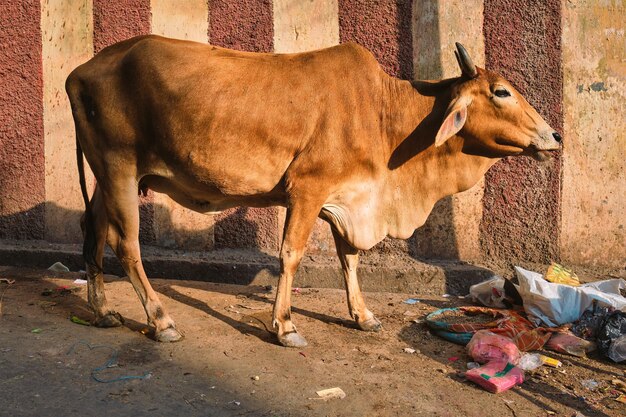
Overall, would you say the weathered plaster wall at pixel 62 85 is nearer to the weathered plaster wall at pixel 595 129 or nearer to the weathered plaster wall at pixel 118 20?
the weathered plaster wall at pixel 118 20

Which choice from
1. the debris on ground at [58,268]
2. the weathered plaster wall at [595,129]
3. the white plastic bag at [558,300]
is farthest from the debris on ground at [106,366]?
the weathered plaster wall at [595,129]

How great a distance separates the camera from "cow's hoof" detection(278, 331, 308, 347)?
3.93 metres

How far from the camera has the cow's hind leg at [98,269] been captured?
4230mm

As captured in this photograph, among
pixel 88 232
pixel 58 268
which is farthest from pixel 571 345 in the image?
pixel 58 268

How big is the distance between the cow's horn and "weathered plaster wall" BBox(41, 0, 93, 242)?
3266 mm

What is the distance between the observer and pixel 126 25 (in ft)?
18.9

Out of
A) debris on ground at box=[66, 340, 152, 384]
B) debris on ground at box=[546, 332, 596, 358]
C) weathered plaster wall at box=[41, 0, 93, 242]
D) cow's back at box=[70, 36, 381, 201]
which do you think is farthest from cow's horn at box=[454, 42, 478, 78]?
weathered plaster wall at box=[41, 0, 93, 242]

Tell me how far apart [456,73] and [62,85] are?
A: 10.7 ft

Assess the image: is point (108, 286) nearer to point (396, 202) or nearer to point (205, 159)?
point (205, 159)

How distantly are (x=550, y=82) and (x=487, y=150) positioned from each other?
1.47 m

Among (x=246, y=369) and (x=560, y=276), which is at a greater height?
(x=560, y=276)

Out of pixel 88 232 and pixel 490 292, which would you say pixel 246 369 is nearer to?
pixel 88 232

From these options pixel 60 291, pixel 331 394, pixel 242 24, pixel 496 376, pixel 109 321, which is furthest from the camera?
pixel 242 24

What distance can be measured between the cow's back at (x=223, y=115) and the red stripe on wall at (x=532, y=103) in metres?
1.74
